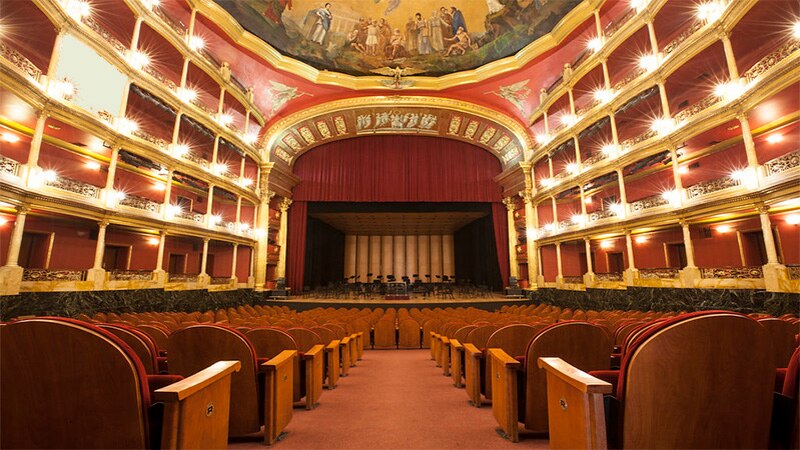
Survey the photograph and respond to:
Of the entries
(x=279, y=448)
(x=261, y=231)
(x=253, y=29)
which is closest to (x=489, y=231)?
(x=261, y=231)

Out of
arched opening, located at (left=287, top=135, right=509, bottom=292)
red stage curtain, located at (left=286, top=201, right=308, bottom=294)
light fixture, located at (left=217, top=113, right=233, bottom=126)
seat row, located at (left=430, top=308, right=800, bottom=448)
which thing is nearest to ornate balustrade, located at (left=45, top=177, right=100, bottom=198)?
light fixture, located at (left=217, top=113, right=233, bottom=126)

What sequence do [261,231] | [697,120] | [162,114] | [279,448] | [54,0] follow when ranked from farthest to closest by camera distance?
[261,231]
[162,114]
[697,120]
[54,0]
[279,448]

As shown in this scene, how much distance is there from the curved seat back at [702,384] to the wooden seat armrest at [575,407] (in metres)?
0.14

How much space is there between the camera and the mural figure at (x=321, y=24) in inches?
621

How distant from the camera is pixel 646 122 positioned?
14.9 m

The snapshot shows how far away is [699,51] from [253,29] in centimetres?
1682

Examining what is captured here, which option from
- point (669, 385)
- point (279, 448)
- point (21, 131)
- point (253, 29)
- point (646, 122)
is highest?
point (253, 29)

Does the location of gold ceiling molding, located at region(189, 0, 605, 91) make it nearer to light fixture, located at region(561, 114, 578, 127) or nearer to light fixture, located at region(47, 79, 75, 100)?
light fixture, located at region(561, 114, 578, 127)

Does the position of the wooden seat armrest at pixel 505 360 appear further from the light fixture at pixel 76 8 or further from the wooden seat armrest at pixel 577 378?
the light fixture at pixel 76 8

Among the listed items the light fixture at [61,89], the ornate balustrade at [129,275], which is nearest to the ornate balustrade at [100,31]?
the light fixture at [61,89]

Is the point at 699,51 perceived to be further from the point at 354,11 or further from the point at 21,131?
the point at 21,131

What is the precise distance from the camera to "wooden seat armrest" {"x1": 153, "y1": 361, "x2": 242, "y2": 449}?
149 centimetres

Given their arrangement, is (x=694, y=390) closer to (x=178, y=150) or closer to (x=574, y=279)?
(x=574, y=279)

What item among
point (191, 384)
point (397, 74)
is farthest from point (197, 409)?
point (397, 74)
